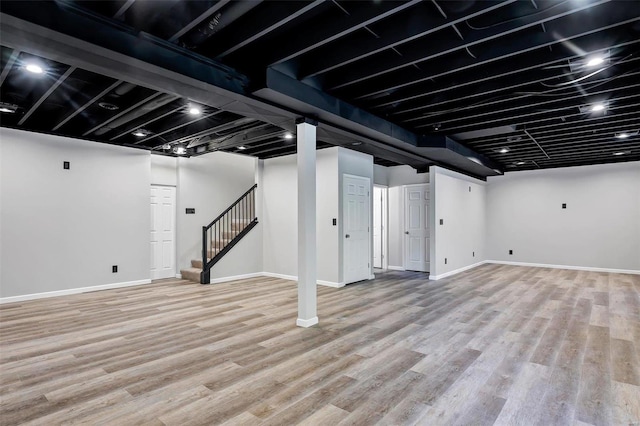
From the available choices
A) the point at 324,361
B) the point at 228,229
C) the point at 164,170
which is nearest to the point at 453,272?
the point at 228,229

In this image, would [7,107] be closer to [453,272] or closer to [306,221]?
[306,221]

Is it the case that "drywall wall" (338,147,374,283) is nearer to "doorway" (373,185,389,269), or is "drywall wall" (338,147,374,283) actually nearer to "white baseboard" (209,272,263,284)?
"doorway" (373,185,389,269)

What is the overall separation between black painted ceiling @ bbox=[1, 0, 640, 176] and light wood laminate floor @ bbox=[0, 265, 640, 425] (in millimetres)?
2512

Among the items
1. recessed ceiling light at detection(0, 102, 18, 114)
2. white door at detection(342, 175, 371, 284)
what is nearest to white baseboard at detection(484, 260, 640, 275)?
white door at detection(342, 175, 371, 284)

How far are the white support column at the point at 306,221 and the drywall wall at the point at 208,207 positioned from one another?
3.48m

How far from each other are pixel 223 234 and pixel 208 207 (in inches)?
29.2

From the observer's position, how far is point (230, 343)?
3.55 meters

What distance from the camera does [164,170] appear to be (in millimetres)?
7539

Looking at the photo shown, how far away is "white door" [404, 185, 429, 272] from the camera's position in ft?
27.2

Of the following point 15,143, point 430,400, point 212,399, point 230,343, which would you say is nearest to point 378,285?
point 230,343

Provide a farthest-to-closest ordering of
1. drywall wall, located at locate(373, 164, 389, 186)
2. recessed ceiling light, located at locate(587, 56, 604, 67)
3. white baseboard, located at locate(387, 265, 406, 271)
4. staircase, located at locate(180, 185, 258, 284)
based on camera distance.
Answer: white baseboard, located at locate(387, 265, 406, 271), drywall wall, located at locate(373, 164, 389, 186), staircase, located at locate(180, 185, 258, 284), recessed ceiling light, located at locate(587, 56, 604, 67)

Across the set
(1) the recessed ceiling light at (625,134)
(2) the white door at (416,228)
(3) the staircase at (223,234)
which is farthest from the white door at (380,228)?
(1) the recessed ceiling light at (625,134)

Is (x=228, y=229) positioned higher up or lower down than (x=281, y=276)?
higher up

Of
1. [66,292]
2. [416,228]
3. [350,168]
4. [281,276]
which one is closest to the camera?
[66,292]
